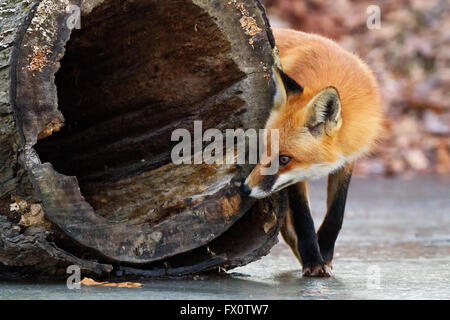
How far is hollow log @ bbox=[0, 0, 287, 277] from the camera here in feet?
12.6

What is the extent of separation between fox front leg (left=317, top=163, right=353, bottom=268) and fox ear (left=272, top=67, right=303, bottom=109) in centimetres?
74

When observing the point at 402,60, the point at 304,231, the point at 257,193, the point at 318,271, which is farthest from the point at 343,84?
the point at 402,60

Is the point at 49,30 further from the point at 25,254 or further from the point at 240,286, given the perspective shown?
the point at 240,286

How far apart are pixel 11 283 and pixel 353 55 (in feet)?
9.17

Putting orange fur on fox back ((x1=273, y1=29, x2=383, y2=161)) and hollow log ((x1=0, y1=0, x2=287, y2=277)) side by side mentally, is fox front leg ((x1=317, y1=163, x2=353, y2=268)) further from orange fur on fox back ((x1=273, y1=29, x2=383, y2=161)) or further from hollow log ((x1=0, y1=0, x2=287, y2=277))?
hollow log ((x1=0, y1=0, x2=287, y2=277))

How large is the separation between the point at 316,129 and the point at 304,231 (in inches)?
24.5

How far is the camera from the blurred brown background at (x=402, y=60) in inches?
436

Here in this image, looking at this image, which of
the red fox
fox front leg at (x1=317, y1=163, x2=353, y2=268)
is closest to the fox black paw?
the red fox

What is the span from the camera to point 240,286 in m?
4.05

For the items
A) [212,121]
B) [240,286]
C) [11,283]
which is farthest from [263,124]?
[11,283]

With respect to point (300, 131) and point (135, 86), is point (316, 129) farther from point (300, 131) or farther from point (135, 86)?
point (135, 86)

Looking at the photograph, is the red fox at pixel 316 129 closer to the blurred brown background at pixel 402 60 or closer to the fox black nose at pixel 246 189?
the fox black nose at pixel 246 189

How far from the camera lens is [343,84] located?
4.94 meters

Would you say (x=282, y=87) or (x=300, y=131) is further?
(x=300, y=131)
